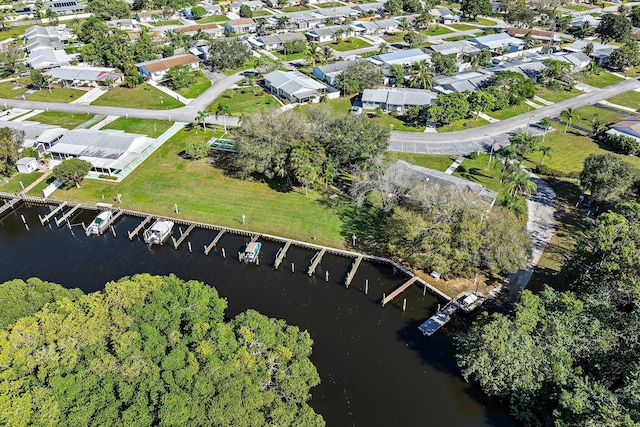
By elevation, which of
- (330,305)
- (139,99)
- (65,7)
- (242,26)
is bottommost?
(330,305)

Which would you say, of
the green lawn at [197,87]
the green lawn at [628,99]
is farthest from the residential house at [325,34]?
the green lawn at [628,99]

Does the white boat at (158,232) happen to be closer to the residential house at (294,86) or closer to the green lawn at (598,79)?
the residential house at (294,86)

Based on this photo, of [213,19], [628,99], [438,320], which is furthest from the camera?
[213,19]

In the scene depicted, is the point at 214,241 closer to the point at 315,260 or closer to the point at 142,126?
the point at 315,260

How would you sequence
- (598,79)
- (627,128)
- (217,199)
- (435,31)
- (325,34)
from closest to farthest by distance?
(217,199) < (627,128) < (598,79) < (325,34) < (435,31)

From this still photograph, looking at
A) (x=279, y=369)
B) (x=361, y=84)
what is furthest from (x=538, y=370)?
(x=361, y=84)

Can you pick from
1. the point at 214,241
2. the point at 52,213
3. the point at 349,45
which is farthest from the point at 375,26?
the point at 52,213

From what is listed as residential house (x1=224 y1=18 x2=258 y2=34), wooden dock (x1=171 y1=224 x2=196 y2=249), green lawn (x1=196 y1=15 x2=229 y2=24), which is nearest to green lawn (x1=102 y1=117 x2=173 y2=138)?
wooden dock (x1=171 y1=224 x2=196 y2=249)
